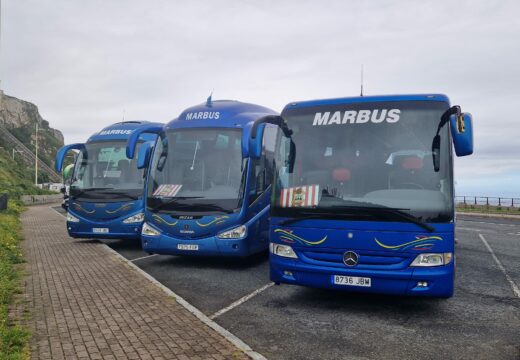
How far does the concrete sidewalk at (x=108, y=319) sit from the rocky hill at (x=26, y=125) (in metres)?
112

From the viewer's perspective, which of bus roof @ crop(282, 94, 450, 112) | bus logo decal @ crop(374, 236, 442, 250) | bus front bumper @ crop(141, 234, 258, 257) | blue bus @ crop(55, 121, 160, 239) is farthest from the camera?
blue bus @ crop(55, 121, 160, 239)

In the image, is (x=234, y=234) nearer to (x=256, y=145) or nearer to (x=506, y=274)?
(x=256, y=145)

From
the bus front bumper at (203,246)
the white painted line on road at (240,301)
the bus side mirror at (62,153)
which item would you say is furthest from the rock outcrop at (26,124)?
the white painted line on road at (240,301)

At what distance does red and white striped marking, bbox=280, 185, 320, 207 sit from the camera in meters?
6.86

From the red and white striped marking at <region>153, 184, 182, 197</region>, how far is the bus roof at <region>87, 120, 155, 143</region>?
151 inches

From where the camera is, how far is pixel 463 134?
20.5 ft

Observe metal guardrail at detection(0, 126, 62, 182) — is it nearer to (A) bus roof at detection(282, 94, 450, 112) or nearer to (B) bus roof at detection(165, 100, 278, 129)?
(B) bus roof at detection(165, 100, 278, 129)

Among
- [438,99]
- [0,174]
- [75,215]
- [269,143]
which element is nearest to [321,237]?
[438,99]

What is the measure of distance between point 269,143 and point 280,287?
141 inches

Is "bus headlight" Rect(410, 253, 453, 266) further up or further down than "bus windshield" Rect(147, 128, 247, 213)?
further down

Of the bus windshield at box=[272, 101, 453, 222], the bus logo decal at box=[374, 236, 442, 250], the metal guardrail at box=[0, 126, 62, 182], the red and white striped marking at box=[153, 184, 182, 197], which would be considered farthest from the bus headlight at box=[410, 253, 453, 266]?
the metal guardrail at box=[0, 126, 62, 182]

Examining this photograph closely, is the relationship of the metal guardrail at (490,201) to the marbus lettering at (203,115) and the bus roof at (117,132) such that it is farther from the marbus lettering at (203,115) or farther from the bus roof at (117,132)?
the marbus lettering at (203,115)

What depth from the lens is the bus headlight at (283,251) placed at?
701 centimetres

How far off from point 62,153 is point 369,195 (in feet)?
29.7
